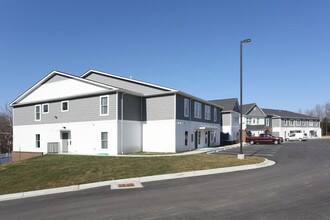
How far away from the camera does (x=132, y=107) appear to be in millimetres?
26312

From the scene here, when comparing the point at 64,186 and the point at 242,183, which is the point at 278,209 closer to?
the point at 242,183

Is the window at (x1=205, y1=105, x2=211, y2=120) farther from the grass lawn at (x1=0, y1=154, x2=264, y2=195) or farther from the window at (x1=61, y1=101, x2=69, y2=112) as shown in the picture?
the grass lawn at (x1=0, y1=154, x2=264, y2=195)

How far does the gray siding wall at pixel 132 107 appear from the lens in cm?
2516

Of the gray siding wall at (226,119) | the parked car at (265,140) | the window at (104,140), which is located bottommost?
the parked car at (265,140)

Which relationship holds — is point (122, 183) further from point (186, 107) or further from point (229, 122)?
point (229, 122)

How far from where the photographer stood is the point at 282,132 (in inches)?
2630

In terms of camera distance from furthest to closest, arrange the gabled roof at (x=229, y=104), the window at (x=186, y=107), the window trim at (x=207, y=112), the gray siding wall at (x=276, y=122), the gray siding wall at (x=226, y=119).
Answer: the gray siding wall at (x=276, y=122) → the gabled roof at (x=229, y=104) → the gray siding wall at (x=226, y=119) → the window trim at (x=207, y=112) → the window at (x=186, y=107)

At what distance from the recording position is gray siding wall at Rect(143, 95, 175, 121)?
85.1 ft

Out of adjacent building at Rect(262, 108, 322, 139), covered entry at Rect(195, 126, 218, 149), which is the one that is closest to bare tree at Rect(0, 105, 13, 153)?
covered entry at Rect(195, 126, 218, 149)

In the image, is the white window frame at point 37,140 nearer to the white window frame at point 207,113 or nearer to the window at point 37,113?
the window at point 37,113

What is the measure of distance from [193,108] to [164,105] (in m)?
4.68

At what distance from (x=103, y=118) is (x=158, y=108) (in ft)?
17.7

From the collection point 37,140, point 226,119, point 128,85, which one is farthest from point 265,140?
point 37,140

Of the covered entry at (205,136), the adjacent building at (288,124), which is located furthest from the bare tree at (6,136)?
the adjacent building at (288,124)
